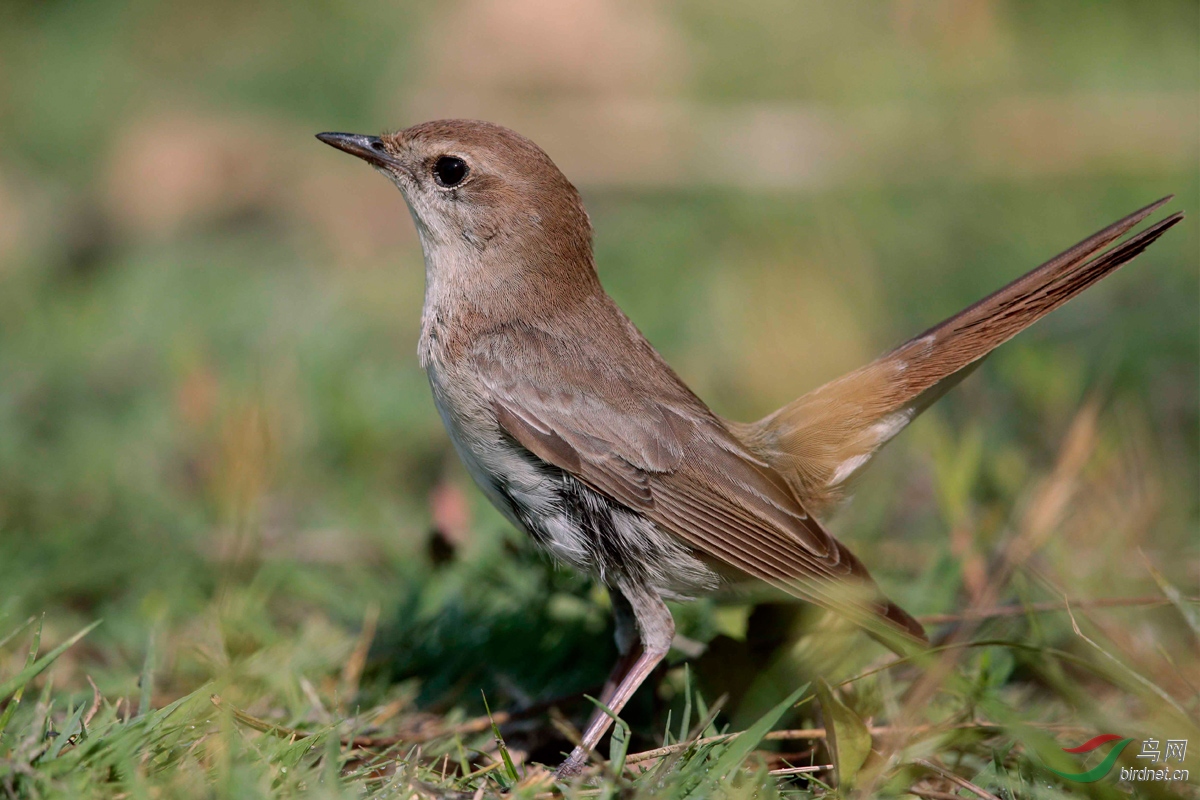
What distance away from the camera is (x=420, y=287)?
705cm

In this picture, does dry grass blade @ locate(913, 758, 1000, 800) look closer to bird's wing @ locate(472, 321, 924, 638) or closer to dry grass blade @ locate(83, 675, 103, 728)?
bird's wing @ locate(472, 321, 924, 638)

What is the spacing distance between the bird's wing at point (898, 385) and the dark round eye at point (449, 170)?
1.30 metres

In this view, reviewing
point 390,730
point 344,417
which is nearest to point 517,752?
point 390,730

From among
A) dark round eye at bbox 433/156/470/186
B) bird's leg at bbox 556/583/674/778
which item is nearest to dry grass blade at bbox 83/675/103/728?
bird's leg at bbox 556/583/674/778

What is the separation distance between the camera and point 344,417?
5.52 metres

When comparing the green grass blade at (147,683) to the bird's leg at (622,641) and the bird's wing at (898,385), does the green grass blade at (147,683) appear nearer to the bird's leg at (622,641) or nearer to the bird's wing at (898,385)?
the bird's leg at (622,641)

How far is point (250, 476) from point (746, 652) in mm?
1811

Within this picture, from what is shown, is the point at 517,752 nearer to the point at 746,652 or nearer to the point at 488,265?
the point at 746,652

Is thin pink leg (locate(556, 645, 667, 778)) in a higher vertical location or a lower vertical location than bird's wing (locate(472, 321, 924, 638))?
lower

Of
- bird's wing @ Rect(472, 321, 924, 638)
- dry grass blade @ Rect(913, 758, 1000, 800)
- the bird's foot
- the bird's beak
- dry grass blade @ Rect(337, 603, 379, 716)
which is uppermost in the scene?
the bird's beak

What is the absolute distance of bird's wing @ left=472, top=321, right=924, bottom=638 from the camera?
11.2 feet

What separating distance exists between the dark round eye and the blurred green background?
1.08 m

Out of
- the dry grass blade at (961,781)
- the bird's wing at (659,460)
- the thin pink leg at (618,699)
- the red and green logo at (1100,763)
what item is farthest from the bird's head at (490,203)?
the red and green logo at (1100,763)

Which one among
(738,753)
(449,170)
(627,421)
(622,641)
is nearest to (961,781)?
(738,753)
